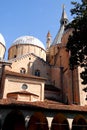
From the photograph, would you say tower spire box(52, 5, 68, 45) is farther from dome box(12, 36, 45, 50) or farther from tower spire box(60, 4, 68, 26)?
dome box(12, 36, 45, 50)

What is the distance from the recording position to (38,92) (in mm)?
24812

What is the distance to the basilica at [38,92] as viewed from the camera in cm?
1808

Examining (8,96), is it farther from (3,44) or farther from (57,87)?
(3,44)

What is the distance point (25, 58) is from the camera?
31.6 meters

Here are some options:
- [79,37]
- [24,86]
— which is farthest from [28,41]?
[79,37]

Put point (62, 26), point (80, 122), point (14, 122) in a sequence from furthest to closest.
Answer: point (62, 26) → point (80, 122) → point (14, 122)

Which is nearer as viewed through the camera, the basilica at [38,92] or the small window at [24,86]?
the basilica at [38,92]

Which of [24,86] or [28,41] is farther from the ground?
[28,41]

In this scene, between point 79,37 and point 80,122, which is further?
point 80,122

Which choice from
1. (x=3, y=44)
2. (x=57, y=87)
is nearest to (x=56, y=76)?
(x=57, y=87)

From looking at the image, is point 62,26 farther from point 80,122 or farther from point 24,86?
point 80,122

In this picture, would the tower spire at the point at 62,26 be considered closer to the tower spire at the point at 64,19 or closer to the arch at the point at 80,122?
the tower spire at the point at 64,19

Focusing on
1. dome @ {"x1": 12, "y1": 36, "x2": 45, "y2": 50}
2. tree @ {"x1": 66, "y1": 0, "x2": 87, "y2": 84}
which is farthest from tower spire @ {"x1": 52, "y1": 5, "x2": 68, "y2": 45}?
tree @ {"x1": 66, "y1": 0, "x2": 87, "y2": 84}

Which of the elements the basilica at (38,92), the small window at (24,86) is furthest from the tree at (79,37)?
the small window at (24,86)
